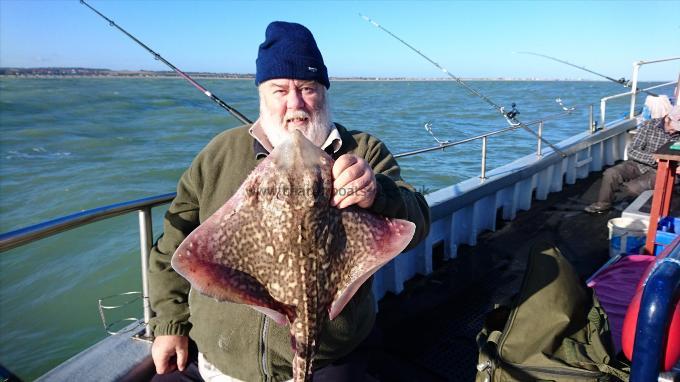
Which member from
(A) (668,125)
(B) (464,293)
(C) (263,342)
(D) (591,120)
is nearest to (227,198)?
(C) (263,342)

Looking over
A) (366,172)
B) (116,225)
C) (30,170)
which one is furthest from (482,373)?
(30,170)

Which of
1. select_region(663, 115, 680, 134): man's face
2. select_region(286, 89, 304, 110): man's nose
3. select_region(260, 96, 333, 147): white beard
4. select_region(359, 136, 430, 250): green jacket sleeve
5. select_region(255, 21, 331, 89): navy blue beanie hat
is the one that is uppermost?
select_region(255, 21, 331, 89): navy blue beanie hat

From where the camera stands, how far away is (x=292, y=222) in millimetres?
1604

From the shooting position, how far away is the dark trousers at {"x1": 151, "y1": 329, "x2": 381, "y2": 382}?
2195mm

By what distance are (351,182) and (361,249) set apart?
283 mm

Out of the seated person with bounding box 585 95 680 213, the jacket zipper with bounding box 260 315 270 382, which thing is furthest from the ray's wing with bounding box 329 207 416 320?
the seated person with bounding box 585 95 680 213

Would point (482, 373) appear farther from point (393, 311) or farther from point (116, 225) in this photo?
point (116, 225)

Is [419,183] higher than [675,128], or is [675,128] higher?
[675,128]

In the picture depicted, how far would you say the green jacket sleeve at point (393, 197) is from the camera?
178 cm

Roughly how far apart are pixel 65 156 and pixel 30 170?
91.3 inches

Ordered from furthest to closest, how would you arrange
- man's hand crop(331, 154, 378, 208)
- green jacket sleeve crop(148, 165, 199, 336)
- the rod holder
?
the rod holder < green jacket sleeve crop(148, 165, 199, 336) < man's hand crop(331, 154, 378, 208)

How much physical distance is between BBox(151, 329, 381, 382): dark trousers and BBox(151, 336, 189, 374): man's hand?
1.5 inches

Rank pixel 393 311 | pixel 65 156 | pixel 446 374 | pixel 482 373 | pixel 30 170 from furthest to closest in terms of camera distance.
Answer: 1. pixel 65 156
2. pixel 30 170
3. pixel 393 311
4. pixel 446 374
5. pixel 482 373

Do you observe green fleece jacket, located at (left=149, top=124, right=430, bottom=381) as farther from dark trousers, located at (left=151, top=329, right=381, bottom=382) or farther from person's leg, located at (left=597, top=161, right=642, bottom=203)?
person's leg, located at (left=597, top=161, right=642, bottom=203)
